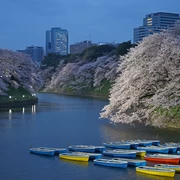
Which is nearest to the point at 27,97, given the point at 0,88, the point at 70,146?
the point at 0,88

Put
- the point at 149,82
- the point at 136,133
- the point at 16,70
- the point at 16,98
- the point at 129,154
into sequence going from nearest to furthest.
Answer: the point at 129,154 → the point at 136,133 → the point at 149,82 → the point at 16,98 → the point at 16,70

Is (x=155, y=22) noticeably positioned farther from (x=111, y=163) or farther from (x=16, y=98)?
(x=111, y=163)

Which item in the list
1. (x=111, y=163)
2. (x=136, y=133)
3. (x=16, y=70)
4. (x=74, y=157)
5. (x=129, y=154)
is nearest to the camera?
(x=111, y=163)

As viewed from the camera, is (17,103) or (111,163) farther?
(17,103)

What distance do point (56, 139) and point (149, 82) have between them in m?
9.46

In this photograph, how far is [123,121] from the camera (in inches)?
1195

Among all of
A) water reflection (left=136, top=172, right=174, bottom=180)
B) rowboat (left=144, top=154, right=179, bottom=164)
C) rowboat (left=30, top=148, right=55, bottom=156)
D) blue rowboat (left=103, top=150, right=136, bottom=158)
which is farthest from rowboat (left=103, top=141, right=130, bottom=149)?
water reflection (left=136, top=172, right=174, bottom=180)

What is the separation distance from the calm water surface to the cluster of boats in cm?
33

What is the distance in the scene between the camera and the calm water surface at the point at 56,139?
17.1m

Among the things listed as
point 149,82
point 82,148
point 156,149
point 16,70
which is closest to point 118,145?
point 82,148

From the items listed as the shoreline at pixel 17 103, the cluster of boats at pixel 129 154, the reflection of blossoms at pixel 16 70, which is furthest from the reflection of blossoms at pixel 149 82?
the reflection of blossoms at pixel 16 70

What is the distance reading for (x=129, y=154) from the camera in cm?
1953

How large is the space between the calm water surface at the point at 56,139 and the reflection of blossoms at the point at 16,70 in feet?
46.1

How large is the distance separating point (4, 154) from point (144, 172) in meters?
7.73
